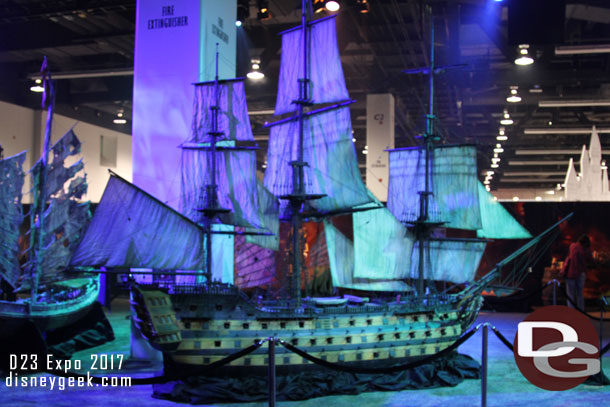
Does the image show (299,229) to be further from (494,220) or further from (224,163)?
(494,220)

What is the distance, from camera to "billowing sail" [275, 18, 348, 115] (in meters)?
10.2

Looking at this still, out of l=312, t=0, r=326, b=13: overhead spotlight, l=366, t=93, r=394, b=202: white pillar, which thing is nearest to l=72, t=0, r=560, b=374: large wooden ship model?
l=312, t=0, r=326, b=13: overhead spotlight

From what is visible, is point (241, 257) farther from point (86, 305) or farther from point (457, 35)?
point (457, 35)

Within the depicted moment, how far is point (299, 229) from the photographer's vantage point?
9.90m

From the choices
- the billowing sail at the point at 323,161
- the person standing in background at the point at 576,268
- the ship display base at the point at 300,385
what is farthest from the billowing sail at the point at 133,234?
the person standing in background at the point at 576,268

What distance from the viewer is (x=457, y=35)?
1444 cm

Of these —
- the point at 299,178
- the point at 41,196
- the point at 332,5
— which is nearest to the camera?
the point at 299,178

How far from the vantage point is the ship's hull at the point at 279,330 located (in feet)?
24.1

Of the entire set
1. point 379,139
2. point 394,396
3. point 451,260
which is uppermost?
point 379,139

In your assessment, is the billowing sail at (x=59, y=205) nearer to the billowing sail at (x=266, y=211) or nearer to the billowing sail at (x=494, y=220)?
the billowing sail at (x=266, y=211)

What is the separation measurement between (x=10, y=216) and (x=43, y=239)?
727 millimetres

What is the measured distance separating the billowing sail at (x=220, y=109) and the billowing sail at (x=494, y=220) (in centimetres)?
494

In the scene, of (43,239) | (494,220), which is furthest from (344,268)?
(43,239)

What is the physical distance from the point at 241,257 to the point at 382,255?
2.43 metres
